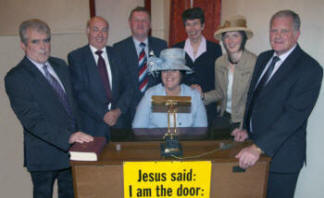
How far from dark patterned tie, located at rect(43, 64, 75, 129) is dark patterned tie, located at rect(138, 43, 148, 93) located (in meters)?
0.92

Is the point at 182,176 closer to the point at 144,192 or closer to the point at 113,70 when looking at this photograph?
the point at 144,192

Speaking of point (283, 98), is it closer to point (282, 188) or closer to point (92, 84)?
point (282, 188)

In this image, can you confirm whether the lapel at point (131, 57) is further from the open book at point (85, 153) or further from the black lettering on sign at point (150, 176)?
the black lettering on sign at point (150, 176)

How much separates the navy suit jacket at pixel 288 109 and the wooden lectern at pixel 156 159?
0.52ft

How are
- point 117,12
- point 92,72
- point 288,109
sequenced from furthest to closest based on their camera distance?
1. point 117,12
2. point 92,72
3. point 288,109

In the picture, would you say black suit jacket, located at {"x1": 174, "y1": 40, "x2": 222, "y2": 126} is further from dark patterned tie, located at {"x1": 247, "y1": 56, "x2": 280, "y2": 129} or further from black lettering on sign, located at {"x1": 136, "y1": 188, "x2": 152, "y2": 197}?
black lettering on sign, located at {"x1": 136, "y1": 188, "x2": 152, "y2": 197}

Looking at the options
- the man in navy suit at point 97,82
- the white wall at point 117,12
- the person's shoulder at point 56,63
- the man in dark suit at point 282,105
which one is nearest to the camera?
the man in dark suit at point 282,105

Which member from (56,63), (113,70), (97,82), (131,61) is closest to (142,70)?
(131,61)

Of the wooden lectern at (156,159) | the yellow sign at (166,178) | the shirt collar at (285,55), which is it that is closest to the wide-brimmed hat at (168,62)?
the shirt collar at (285,55)

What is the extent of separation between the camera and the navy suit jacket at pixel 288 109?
1.46 metres

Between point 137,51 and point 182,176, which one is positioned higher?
point 137,51

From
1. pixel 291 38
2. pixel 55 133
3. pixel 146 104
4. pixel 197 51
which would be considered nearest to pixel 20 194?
pixel 55 133

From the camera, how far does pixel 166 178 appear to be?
4.50 ft

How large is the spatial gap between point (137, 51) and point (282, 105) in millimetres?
1595
